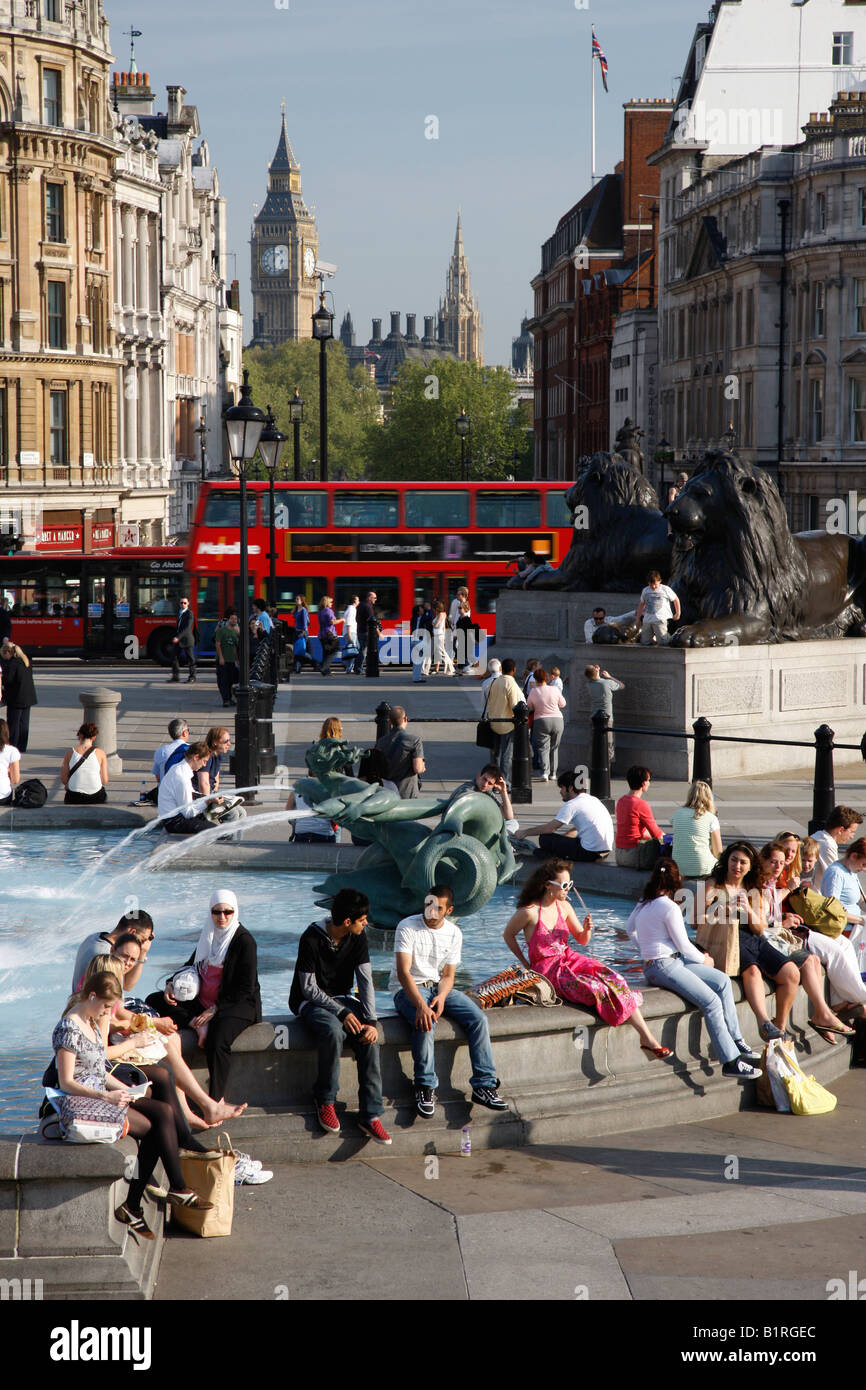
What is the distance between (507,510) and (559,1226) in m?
28.9

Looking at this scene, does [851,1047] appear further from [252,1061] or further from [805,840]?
[252,1061]

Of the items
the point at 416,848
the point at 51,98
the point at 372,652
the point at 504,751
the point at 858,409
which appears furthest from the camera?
the point at 858,409

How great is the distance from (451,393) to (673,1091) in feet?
312

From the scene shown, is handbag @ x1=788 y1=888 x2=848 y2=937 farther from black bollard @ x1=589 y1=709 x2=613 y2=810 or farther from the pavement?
black bollard @ x1=589 y1=709 x2=613 y2=810

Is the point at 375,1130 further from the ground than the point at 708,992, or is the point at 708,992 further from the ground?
the point at 708,992

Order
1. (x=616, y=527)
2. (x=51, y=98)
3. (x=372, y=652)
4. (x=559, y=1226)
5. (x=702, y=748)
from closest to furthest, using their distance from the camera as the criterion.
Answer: (x=559, y=1226) < (x=702, y=748) < (x=616, y=527) < (x=372, y=652) < (x=51, y=98)

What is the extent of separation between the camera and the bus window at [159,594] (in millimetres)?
35281

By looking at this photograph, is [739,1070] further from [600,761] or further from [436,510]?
[436,510]

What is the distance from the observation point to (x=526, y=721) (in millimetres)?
17234

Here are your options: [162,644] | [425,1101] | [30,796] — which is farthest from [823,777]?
[162,644]

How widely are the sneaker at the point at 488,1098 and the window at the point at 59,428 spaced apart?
4525 centimetres

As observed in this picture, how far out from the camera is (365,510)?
114 ft

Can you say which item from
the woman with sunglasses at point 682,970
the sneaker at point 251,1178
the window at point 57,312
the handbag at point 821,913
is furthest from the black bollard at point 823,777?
the window at point 57,312

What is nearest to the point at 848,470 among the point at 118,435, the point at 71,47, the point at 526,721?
the point at 118,435
